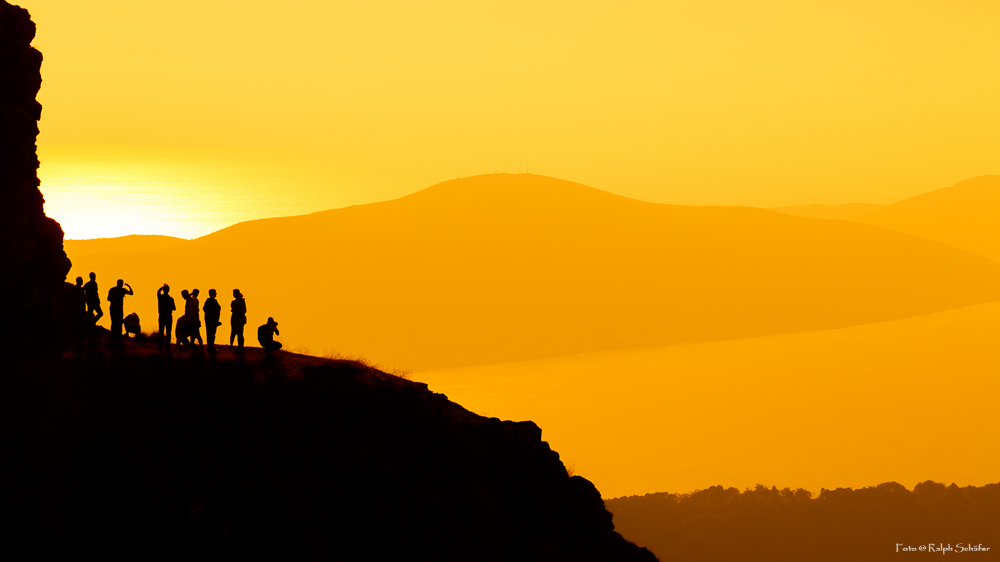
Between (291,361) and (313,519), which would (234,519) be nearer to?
(313,519)

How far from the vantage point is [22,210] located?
19.6m

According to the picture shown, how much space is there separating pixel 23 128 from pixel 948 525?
87105 mm

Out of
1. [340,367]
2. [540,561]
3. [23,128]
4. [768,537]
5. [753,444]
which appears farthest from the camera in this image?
[753,444]

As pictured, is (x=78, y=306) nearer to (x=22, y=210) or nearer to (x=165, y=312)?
(x=165, y=312)

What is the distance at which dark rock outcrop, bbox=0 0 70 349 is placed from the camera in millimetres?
19047

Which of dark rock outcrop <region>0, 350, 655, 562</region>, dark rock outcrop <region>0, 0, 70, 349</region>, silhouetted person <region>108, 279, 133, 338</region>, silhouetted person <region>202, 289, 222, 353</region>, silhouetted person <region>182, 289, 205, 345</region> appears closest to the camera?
dark rock outcrop <region>0, 350, 655, 562</region>

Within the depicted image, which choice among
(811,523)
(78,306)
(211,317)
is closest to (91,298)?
(78,306)

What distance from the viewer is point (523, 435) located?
22047mm

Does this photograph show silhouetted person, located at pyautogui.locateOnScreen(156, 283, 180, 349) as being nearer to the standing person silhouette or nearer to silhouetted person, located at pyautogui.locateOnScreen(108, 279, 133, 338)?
silhouetted person, located at pyautogui.locateOnScreen(108, 279, 133, 338)

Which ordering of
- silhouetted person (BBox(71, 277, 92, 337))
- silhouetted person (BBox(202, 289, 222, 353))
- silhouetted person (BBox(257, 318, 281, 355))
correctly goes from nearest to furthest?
silhouetted person (BBox(71, 277, 92, 337)) → silhouetted person (BBox(202, 289, 222, 353)) → silhouetted person (BBox(257, 318, 281, 355))

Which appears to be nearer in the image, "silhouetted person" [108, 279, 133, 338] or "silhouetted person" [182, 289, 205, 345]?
"silhouetted person" [108, 279, 133, 338]

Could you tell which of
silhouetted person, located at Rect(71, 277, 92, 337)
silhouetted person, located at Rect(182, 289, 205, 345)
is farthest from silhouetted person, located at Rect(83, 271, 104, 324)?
silhouetted person, located at Rect(182, 289, 205, 345)

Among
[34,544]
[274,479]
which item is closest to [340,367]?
[274,479]

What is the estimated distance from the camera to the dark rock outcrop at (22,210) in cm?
1905
